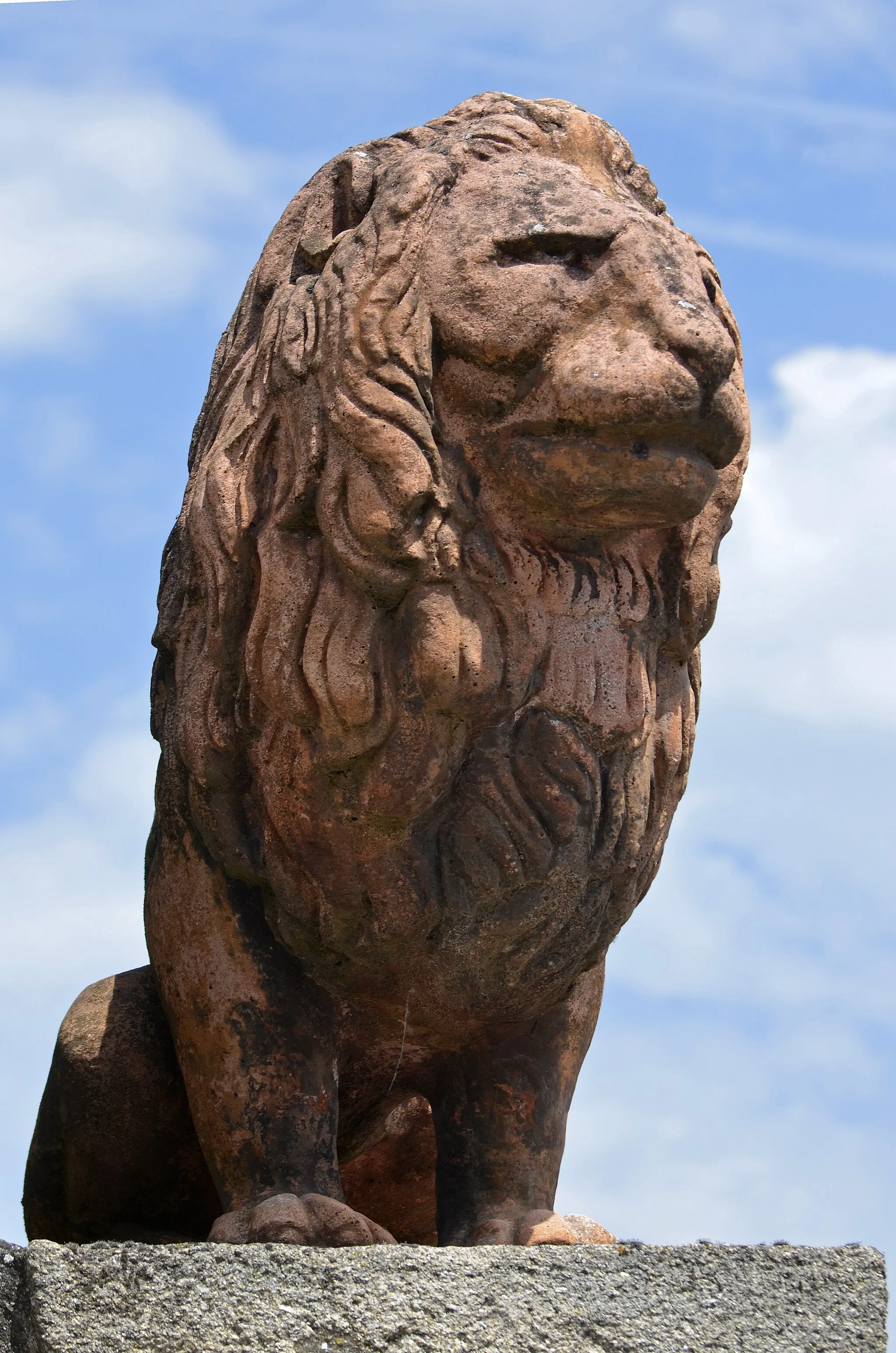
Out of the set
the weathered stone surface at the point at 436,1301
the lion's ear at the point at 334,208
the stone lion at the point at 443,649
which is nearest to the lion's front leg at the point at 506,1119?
the stone lion at the point at 443,649

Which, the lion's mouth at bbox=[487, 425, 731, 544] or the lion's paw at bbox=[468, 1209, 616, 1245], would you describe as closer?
the lion's mouth at bbox=[487, 425, 731, 544]

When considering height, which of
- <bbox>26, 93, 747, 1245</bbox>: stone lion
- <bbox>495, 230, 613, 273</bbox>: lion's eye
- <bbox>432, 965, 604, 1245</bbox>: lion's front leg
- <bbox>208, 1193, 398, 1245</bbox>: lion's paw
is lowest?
<bbox>208, 1193, 398, 1245</bbox>: lion's paw

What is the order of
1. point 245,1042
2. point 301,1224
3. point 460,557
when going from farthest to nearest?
1. point 245,1042
2. point 460,557
3. point 301,1224

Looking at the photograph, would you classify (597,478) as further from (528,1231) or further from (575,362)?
(528,1231)

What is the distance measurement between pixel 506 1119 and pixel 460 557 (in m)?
1.09

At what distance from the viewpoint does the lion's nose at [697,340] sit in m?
3.42

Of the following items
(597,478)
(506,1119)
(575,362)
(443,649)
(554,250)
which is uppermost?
(554,250)

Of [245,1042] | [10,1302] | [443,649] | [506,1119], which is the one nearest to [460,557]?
[443,649]

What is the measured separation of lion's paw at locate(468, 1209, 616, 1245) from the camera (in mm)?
3578

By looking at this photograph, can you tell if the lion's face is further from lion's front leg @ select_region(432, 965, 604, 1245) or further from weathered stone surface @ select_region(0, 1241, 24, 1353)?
weathered stone surface @ select_region(0, 1241, 24, 1353)

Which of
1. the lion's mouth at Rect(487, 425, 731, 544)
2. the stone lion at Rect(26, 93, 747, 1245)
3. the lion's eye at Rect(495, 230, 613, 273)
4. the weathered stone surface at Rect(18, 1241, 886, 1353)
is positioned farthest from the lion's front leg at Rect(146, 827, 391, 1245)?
the lion's eye at Rect(495, 230, 613, 273)

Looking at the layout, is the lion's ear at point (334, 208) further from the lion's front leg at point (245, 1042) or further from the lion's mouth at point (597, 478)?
the lion's front leg at point (245, 1042)

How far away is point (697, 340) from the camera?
3.42 meters

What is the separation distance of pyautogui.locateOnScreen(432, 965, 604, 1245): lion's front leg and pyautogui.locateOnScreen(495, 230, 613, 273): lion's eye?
1363 mm
